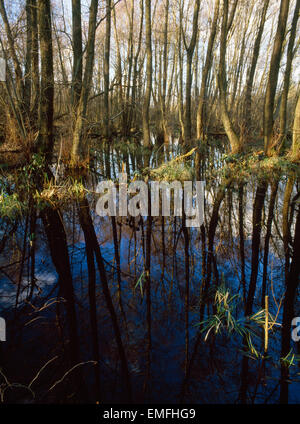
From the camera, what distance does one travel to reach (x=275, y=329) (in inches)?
70.1

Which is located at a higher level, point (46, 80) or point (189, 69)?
point (189, 69)

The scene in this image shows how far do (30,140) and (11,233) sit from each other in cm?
338

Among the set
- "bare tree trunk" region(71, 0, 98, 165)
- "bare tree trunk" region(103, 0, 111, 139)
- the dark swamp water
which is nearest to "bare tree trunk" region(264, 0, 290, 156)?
the dark swamp water

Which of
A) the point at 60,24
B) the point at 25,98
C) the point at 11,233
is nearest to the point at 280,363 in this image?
the point at 11,233

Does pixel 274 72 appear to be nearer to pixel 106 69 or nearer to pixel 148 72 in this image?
pixel 148 72

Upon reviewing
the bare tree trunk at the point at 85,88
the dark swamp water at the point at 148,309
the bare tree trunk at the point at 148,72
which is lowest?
the dark swamp water at the point at 148,309

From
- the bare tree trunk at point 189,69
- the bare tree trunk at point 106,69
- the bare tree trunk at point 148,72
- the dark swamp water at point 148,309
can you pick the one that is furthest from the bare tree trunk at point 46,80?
the bare tree trunk at point 189,69

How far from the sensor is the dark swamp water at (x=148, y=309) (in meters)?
1.44

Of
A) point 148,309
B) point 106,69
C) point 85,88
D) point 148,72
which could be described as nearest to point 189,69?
point 148,72

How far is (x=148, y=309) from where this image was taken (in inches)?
80.0

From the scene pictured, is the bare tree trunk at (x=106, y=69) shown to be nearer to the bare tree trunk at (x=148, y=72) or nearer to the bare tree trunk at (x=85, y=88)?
the bare tree trunk at (x=148, y=72)

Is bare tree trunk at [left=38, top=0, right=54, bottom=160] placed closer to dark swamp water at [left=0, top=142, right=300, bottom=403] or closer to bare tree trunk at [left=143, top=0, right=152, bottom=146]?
dark swamp water at [left=0, top=142, right=300, bottom=403]

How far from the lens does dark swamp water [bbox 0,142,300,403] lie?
144 cm
